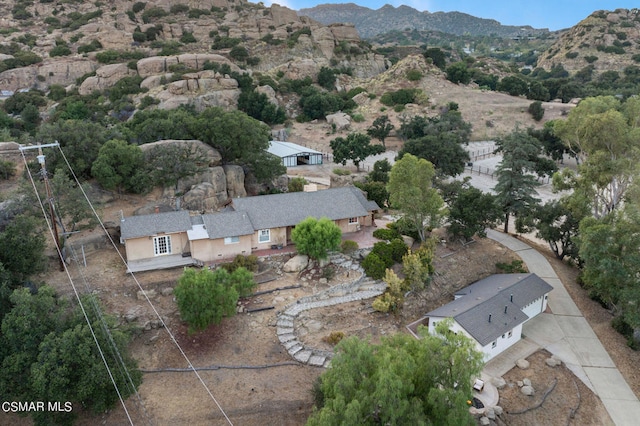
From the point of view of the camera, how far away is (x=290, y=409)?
61.1ft

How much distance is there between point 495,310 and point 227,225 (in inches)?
596

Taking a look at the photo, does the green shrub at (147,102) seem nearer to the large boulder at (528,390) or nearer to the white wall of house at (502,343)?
the white wall of house at (502,343)

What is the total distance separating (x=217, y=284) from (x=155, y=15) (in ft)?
273

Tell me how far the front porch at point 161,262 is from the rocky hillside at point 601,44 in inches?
4528

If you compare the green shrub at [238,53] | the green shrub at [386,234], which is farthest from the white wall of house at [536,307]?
the green shrub at [238,53]

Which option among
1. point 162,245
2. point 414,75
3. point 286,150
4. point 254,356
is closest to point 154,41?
point 414,75

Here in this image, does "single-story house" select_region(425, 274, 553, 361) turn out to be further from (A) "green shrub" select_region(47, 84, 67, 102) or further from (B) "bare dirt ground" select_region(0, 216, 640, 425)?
(A) "green shrub" select_region(47, 84, 67, 102)

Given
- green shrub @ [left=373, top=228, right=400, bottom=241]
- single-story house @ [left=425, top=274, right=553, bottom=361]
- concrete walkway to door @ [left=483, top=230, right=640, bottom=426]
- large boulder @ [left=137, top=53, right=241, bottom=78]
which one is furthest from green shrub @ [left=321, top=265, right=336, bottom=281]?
large boulder @ [left=137, top=53, right=241, bottom=78]

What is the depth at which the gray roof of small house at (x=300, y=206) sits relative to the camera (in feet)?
98.4

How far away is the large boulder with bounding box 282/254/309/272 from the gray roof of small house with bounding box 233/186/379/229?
2448 millimetres

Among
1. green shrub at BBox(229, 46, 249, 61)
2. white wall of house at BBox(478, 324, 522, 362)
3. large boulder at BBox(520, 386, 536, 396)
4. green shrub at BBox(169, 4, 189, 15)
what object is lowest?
large boulder at BBox(520, 386, 536, 396)

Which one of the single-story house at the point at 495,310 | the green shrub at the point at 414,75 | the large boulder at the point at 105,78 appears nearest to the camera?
the single-story house at the point at 495,310

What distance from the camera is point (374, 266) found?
27.6 m

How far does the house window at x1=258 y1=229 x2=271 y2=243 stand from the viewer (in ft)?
97.0
